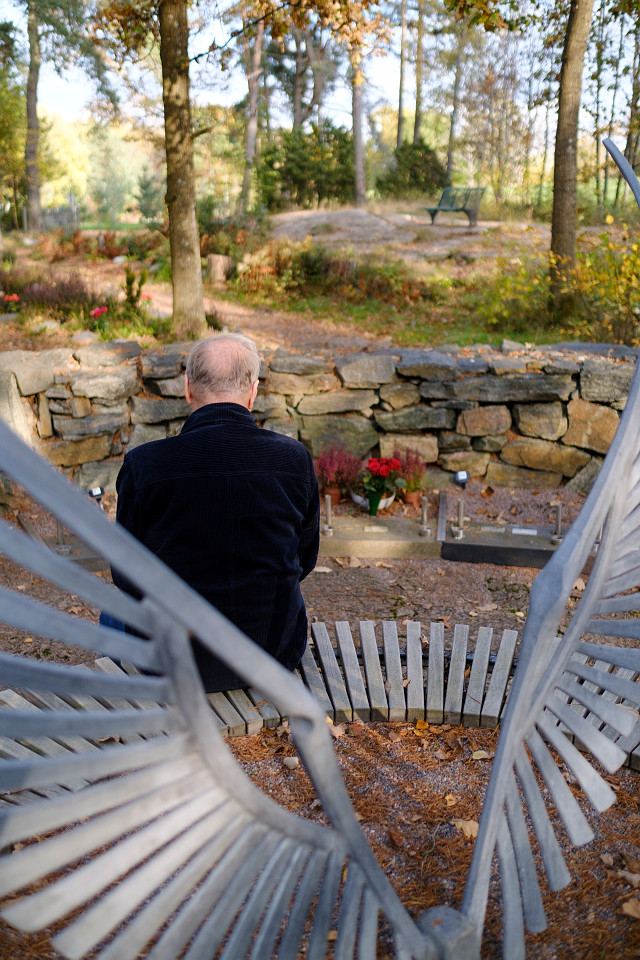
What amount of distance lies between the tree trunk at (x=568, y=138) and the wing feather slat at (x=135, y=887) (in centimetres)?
746

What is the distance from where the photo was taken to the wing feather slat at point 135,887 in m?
0.82

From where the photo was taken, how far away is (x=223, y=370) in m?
2.40

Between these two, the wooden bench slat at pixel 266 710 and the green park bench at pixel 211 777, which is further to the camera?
the wooden bench slat at pixel 266 710

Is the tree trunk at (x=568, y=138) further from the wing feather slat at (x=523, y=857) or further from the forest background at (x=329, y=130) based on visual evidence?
the wing feather slat at (x=523, y=857)

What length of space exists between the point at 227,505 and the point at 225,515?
31mm

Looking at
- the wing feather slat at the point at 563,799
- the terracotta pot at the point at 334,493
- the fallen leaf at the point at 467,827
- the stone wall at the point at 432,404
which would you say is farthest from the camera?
the stone wall at the point at 432,404

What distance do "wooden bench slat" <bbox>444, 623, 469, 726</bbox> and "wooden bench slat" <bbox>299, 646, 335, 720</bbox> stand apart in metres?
0.41

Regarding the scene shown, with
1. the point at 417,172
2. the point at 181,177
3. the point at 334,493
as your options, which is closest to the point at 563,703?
the point at 334,493

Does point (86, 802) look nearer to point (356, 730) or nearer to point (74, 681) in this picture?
point (74, 681)

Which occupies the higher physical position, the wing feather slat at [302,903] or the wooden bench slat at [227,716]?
the wing feather slat at [302,903]

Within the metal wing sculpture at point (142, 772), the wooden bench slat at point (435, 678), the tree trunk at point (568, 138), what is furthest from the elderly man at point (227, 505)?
the tree trunk at point (568, 138)

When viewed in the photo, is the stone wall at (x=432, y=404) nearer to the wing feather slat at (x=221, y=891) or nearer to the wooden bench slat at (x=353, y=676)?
the wooden bench slat at (x=353, y=676)

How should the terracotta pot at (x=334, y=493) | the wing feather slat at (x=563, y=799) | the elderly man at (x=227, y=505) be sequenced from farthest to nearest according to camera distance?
the terracotta pot at (x=334, y=493), the elderly man at (x=227, y=505), the wing feather slat at (x=563, y=799)

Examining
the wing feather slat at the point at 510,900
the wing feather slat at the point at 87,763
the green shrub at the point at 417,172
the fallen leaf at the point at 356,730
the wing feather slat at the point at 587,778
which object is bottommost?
the fallen leaf at the point at 356,730
